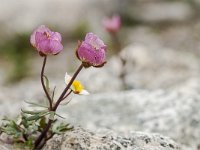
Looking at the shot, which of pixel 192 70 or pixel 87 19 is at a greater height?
pixel 87 19

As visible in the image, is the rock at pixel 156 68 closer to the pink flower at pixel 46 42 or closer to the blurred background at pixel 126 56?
the blurred background at pixel 126 56

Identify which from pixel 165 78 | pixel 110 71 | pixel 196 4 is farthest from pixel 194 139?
pixel 196 4

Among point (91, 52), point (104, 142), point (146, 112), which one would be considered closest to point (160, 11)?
point (146, 112)

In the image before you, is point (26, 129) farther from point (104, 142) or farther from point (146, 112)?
Result: point (146, 112)

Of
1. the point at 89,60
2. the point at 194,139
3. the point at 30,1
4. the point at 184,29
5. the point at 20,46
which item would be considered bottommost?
the point at 89,60

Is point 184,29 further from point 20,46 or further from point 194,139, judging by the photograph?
point 194,139

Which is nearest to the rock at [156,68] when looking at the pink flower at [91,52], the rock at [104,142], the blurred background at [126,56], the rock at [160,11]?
the blurred background at [126,56]
